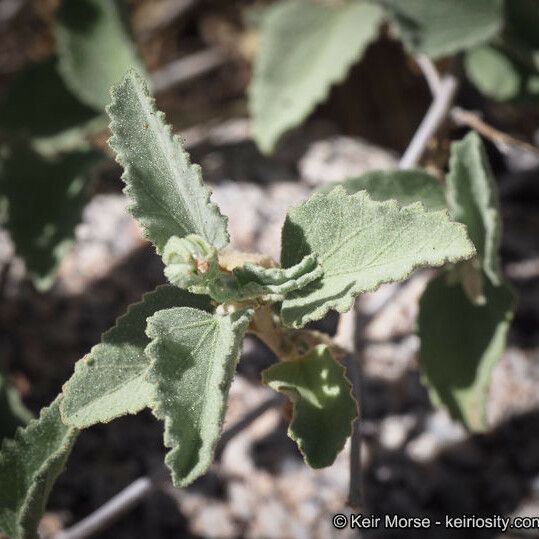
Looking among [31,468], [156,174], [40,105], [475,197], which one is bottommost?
[475,197]

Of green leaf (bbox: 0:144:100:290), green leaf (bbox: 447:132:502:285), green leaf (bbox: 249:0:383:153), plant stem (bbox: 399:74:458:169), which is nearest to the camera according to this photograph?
green leaf (bbox: 447:132:502:285)

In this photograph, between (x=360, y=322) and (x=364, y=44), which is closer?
(x=360, y=322)

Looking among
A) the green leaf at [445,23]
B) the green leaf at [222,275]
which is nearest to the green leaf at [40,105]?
the green leaf at [445,23]

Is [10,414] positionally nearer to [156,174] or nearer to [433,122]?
[156,174]

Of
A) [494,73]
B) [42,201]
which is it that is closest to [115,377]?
[42,201]

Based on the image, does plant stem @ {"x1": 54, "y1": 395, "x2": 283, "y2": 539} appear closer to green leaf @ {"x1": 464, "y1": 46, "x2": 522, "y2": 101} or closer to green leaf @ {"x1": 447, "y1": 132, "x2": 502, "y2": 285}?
green leaf @ {"x1": 447, "y1": 132, "x2": 502, "y2": 285}

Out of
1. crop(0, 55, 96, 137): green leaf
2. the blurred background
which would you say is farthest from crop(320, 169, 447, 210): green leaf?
crop(0, 55, 96, 137): green leaf

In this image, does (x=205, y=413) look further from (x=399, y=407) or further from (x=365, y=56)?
(x=365, y=56)

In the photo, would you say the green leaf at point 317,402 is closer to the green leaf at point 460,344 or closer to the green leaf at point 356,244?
the green leaf at point 356,244
